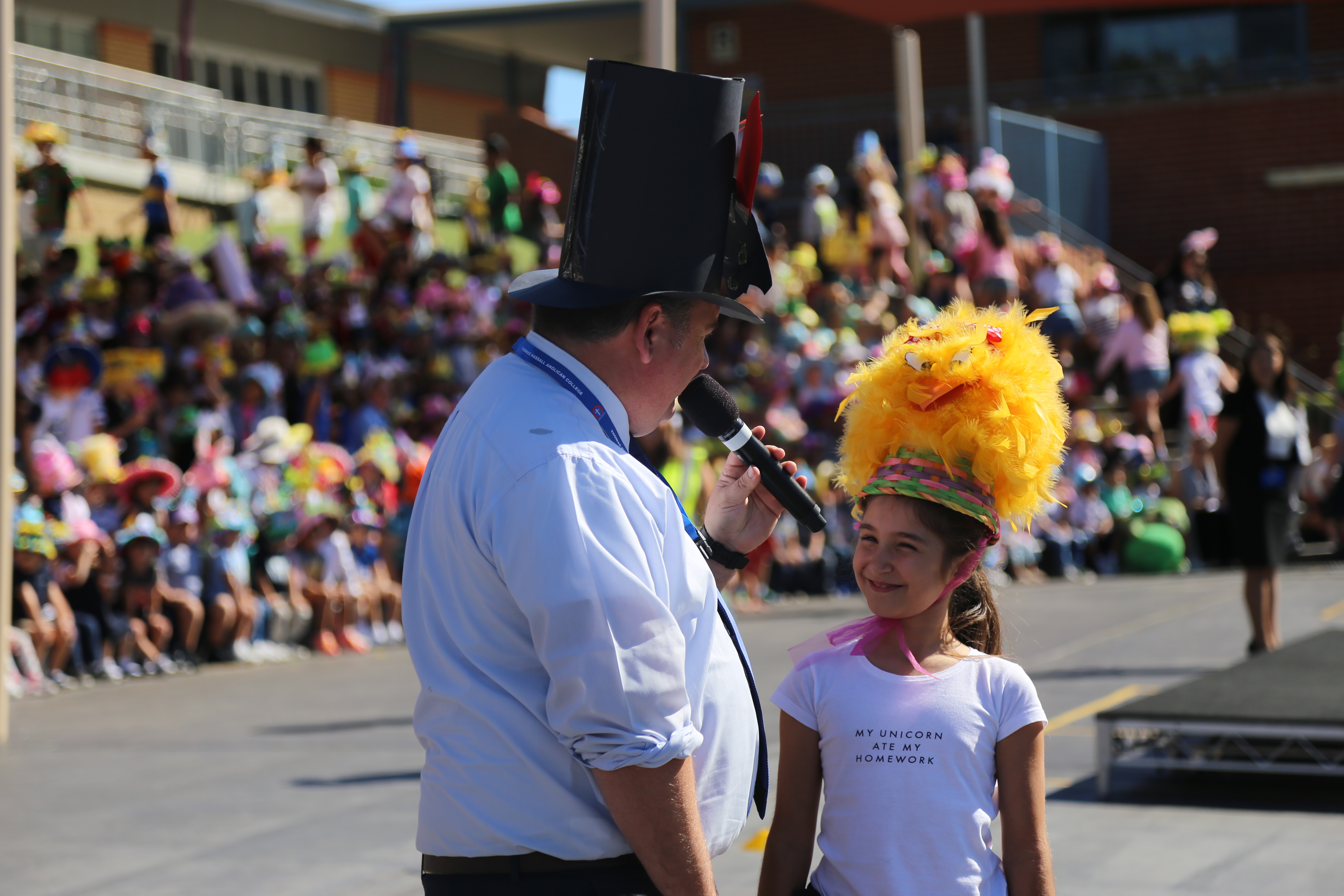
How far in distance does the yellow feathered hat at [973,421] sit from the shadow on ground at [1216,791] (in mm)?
3578

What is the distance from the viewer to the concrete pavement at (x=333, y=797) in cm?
495

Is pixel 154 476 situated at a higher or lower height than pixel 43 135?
lower

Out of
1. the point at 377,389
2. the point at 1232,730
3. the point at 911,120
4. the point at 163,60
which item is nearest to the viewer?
the point at 1232,730

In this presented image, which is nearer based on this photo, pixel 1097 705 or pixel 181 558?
pixel 1097 705

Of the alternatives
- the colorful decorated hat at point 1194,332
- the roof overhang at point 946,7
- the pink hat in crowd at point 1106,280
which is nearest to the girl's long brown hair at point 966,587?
the roof overhang at point 946,7

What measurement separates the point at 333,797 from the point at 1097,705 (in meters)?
3.82

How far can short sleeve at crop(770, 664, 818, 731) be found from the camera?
2545 millimetres

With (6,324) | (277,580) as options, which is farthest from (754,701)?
(277,580)

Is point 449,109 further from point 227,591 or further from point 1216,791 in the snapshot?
point 1216,791

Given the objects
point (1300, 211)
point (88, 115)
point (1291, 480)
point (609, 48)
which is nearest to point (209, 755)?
point (1291, 480)

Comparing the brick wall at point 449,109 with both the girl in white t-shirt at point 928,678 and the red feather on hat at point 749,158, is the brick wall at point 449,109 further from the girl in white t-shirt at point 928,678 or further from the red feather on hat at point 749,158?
the red feather on hat at point 749,158

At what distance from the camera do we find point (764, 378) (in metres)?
15.5

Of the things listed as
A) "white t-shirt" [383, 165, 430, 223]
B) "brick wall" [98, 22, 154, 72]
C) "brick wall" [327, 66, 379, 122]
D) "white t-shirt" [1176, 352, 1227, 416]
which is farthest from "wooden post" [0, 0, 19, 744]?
"brick wall" [327, 66, 379, 122]

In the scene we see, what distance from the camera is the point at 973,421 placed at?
251 cm
